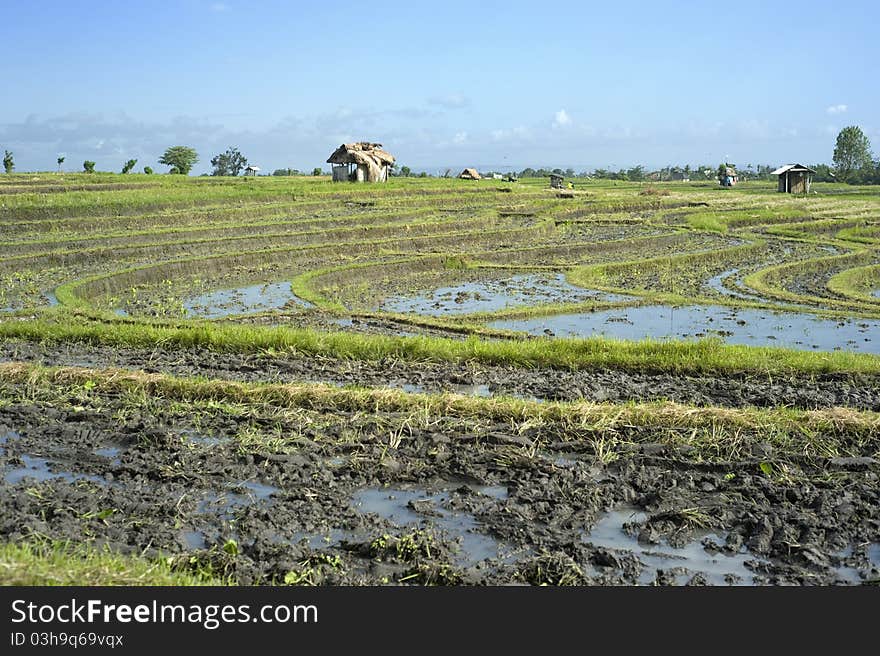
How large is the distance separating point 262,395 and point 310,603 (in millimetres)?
3559

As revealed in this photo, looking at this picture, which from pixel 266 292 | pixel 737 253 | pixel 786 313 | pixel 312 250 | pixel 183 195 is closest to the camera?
pixel 786 313

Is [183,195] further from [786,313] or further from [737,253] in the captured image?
[786,313]

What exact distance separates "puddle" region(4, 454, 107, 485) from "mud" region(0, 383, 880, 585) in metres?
0.01

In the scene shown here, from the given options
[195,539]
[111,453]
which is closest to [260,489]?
[195,539]

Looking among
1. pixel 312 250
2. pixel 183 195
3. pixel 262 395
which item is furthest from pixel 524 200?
pixel 262 395

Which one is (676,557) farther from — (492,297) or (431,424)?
(492,297)

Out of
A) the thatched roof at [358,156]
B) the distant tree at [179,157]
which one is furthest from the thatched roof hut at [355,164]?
the distant tree at [179,157]

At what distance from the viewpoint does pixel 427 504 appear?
15.3 feet

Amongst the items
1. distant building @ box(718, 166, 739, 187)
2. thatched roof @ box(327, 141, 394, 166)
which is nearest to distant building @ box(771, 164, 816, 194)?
distant building @ box(718, 166, 739, 187)

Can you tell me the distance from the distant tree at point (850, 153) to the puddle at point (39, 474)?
185 ft

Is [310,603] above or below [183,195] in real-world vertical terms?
below

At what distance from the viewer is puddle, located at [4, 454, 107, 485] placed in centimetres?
499

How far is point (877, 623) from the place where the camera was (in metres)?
3.15

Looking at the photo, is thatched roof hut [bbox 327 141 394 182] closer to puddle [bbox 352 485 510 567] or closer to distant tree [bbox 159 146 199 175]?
distant tree [bbox 159 146 199 175]
